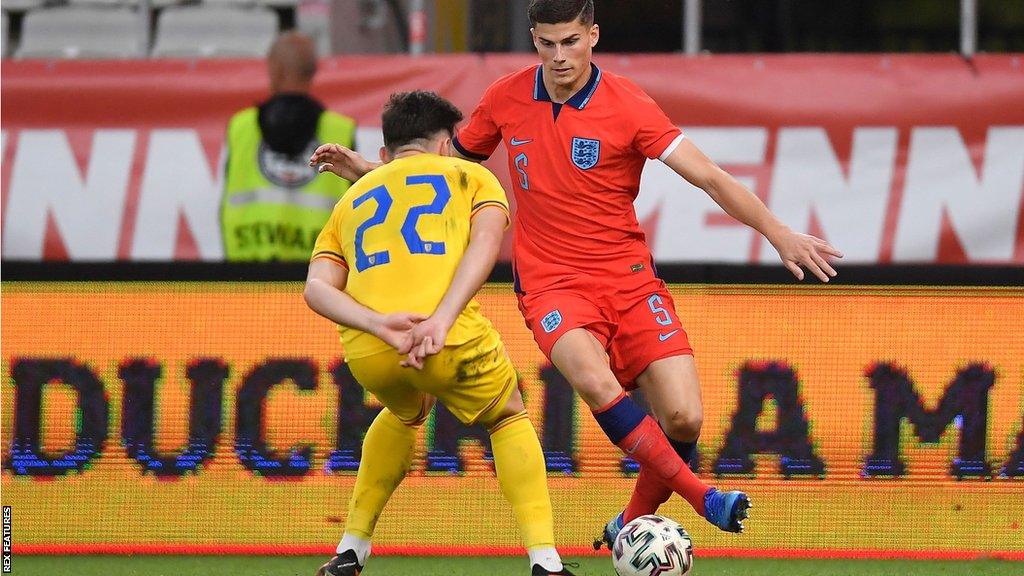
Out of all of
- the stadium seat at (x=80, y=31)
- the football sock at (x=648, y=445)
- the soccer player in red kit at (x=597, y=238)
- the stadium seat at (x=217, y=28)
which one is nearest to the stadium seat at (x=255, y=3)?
the stadium seat at (x=217, y=28)

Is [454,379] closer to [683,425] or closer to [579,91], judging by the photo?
[683,425]

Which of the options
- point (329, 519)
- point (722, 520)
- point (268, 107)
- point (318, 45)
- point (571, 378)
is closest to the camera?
point (722, 520)

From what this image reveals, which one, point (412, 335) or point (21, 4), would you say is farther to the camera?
point (21, 4)

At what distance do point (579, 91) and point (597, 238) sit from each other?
53cm

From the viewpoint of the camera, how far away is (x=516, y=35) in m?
9.77

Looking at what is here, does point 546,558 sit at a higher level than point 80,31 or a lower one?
lower

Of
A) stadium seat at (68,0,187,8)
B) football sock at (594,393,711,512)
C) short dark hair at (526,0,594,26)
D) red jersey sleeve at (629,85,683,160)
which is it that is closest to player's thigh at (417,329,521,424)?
football sock at (594,393,711,512)

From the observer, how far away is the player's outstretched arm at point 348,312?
180 inches

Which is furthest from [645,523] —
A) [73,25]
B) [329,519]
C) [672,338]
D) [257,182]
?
[73,25]

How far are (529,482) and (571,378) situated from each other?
0.39 metres

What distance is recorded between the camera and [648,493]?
5312mm

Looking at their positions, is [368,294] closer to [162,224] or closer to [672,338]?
[672,338]

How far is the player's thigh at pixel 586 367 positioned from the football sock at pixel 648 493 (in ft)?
1.35

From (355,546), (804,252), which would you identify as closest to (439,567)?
(355,546)
